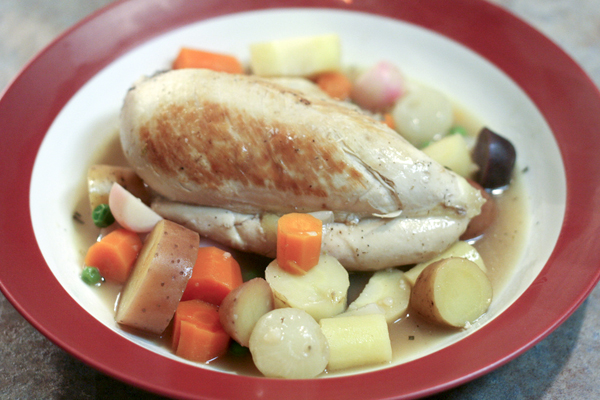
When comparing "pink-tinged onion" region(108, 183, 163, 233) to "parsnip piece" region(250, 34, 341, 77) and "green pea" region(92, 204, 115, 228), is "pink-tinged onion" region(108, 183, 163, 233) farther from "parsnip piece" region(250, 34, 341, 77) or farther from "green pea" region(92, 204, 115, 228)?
→ "parsnip piece" region(250, 34, 341, 77)

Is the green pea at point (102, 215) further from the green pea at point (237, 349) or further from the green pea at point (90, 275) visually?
the green pea at point (237, 349)

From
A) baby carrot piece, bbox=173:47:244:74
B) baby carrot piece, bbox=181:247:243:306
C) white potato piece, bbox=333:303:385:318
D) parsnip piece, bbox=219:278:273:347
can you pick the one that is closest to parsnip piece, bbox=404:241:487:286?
white potato piece, bbox=333:303:385:318

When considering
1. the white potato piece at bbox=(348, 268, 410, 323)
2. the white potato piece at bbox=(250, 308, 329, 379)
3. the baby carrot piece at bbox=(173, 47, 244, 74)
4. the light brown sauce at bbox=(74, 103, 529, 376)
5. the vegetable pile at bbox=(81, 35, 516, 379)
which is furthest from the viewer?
the baby carrot piece at bbox=(173, 47, 244, 74)

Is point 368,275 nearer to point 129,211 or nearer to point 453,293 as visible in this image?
point 453,293

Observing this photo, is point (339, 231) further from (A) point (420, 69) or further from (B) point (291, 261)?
(A) point (420, 69)

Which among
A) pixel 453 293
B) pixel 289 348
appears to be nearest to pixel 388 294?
pixel 453 293

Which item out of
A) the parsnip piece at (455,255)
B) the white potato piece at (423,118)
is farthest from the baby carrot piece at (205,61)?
the parsnip piece at (455,255)
